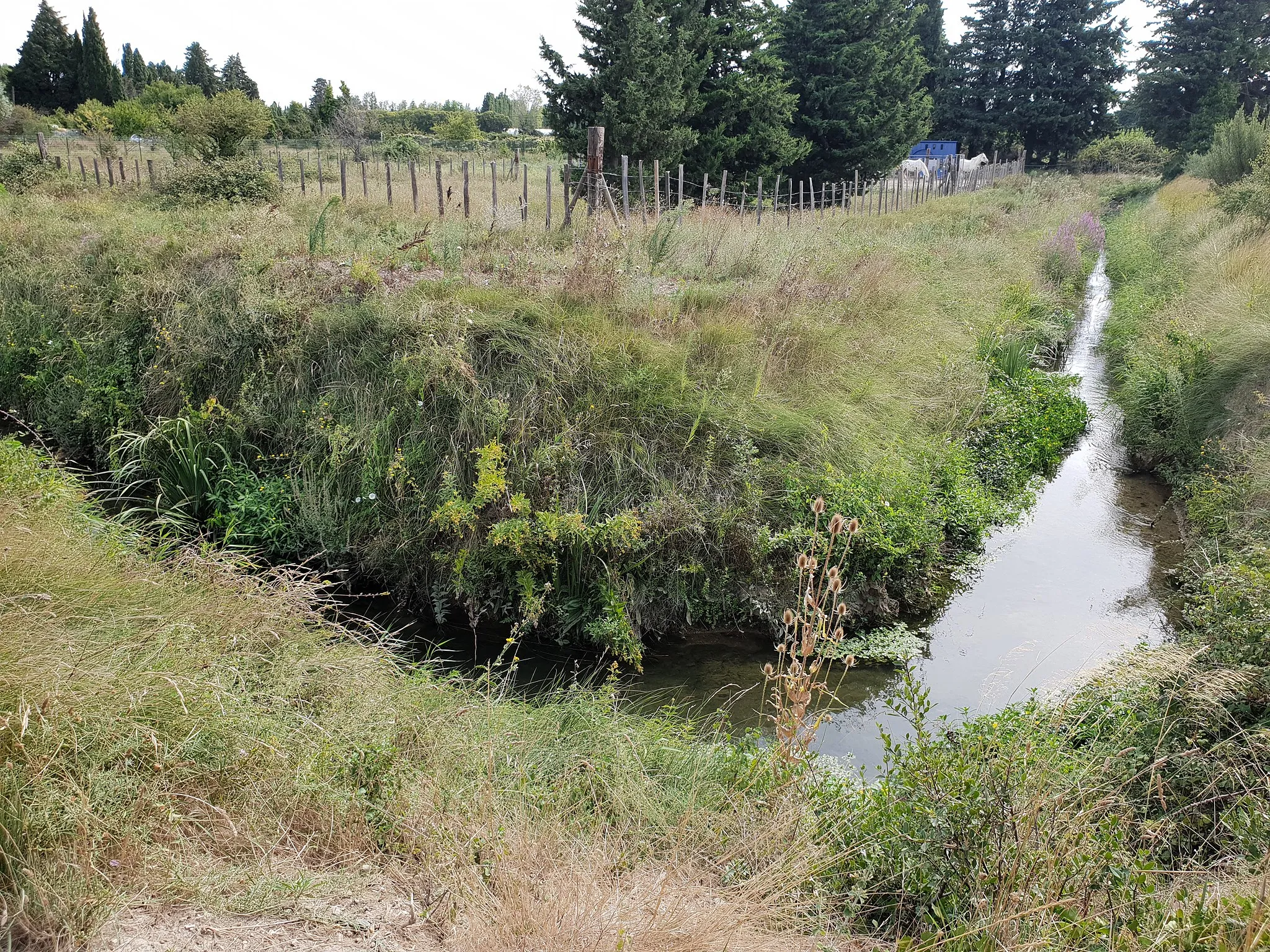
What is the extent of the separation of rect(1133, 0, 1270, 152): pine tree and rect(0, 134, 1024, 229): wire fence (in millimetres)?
11277

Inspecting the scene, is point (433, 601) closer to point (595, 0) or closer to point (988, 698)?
point (988, 698)

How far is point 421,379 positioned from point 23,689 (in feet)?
14.9

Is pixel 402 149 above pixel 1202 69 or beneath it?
beneath

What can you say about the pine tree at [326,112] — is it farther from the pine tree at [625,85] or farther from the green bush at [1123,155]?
the green bush at [1123,155]

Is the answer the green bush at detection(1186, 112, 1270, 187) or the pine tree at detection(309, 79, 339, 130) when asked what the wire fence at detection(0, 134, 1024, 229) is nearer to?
the pine tree at detection(309, 79, 339, 130)

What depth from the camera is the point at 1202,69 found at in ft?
127

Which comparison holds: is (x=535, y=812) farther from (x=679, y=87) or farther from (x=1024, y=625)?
(x=679, y=87)

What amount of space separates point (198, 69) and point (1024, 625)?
195ft

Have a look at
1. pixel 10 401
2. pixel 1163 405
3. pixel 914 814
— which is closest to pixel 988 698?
pixel 914 814

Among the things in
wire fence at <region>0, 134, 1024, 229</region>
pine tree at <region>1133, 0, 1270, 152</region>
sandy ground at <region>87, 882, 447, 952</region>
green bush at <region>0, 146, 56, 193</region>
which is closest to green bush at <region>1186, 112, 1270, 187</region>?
wire fence at <region>0, 134, 1024, 229</region>

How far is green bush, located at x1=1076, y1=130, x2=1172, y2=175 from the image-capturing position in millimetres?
44781

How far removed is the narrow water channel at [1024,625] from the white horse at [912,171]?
21.0 metres

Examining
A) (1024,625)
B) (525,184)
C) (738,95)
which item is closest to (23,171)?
(525,184)

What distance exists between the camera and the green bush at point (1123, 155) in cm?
4478
